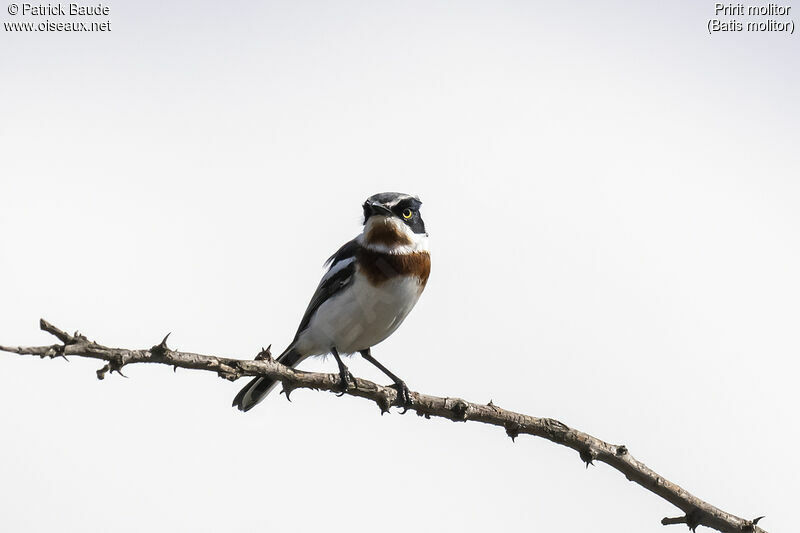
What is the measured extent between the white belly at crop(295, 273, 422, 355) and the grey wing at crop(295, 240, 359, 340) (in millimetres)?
123

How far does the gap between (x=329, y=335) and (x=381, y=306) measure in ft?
2.40

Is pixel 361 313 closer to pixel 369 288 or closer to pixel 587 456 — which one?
pixel 369 288

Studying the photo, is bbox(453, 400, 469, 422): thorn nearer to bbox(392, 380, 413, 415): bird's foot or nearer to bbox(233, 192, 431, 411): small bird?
bbox(392, 380, 413, 415): bird's foot

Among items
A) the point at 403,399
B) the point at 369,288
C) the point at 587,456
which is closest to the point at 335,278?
the point at 369,288

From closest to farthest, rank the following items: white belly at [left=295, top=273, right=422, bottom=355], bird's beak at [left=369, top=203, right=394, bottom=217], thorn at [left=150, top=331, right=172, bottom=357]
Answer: thorn at [left=150, top=331, right=172, bottom=357] < white belly at [left=295, top=273, right=422, bottom=355] < bird's beak at [left=369, top=203, right=394, bottom=217]

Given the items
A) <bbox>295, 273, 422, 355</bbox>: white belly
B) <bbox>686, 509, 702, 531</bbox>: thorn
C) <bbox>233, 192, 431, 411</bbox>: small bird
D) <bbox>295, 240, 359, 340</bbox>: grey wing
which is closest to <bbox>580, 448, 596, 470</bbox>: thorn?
<bbox>686, 509, 702, 531</bbox>: thorn

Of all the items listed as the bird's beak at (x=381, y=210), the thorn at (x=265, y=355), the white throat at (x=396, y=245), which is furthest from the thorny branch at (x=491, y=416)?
the bird's beak at (x=381, y=210)

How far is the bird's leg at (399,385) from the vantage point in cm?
845

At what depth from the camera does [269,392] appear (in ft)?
33.2

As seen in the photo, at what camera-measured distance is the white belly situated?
31.8 ft

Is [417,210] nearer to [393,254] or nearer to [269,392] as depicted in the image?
[393,254]

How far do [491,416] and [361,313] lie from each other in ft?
8.32

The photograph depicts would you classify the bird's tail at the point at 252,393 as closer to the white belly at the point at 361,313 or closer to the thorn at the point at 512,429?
the white belly at the point at 361,313

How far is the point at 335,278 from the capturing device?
1010 centimetres
